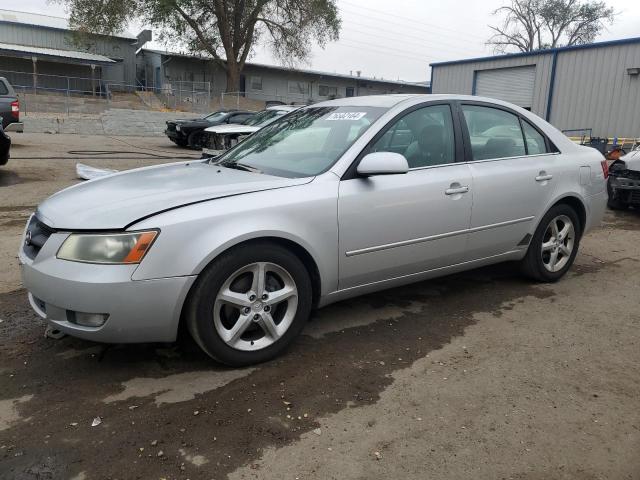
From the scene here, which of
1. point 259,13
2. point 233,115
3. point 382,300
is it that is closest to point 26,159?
point 233,115

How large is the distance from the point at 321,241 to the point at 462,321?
1349 mm

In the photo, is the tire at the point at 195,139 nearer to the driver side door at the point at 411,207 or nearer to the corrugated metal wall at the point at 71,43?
the driver side door at the point at 411,207

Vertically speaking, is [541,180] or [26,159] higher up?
[541,180]

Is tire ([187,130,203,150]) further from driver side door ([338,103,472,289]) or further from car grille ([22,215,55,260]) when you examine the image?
car grille ([22,215,55,260])

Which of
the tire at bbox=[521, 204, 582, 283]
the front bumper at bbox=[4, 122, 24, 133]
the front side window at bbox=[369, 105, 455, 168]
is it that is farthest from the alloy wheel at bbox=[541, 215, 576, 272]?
the front bumper at bbox=[4, 122, 24, 133]

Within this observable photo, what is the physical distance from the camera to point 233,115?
17562mm

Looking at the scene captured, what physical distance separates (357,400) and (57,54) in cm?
4026

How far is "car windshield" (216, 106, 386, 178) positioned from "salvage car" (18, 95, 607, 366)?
0.02m

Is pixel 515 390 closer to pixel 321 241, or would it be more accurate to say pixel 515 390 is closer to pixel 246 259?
pixel 321 241

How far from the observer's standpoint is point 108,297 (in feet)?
8.71

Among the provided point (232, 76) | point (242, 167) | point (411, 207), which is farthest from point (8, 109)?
point (232, 76)

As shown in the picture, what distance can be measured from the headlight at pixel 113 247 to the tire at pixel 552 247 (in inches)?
126

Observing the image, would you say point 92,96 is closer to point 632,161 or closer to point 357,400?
point 632,161

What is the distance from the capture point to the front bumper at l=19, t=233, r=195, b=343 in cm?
266
